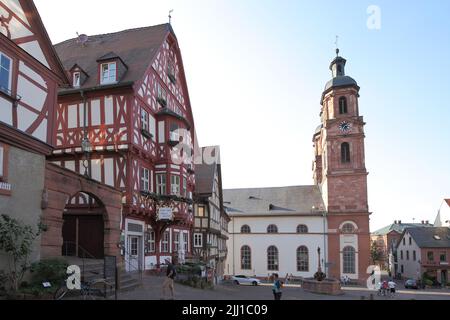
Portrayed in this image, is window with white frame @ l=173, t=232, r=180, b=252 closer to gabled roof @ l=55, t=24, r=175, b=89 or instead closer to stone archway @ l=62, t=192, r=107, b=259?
stone archway @ l=62, t=192, r=107, b=259

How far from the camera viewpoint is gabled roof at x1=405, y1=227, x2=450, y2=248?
61.5m

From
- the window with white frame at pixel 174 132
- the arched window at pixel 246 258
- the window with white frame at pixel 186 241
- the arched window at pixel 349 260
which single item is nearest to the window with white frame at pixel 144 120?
the window with white frame at pixel 174 132

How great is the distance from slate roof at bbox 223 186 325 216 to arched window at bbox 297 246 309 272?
518 centimetres

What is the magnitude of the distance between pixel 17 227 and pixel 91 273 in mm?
4353

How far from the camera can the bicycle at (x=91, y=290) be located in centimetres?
1228

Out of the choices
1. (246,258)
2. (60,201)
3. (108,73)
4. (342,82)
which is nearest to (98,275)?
(60,201)

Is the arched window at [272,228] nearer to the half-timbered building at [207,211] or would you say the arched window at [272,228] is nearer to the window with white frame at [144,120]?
the half-timbered building at [207,211]

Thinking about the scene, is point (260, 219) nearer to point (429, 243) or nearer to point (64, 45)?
point (429, 243)

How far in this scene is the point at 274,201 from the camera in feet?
210

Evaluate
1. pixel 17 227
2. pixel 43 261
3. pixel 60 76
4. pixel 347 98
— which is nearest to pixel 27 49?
pixel 60 76

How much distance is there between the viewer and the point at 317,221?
57531 mm

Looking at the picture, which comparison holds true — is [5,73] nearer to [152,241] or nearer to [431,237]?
[152,241]

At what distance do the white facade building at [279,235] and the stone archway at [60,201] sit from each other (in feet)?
139
